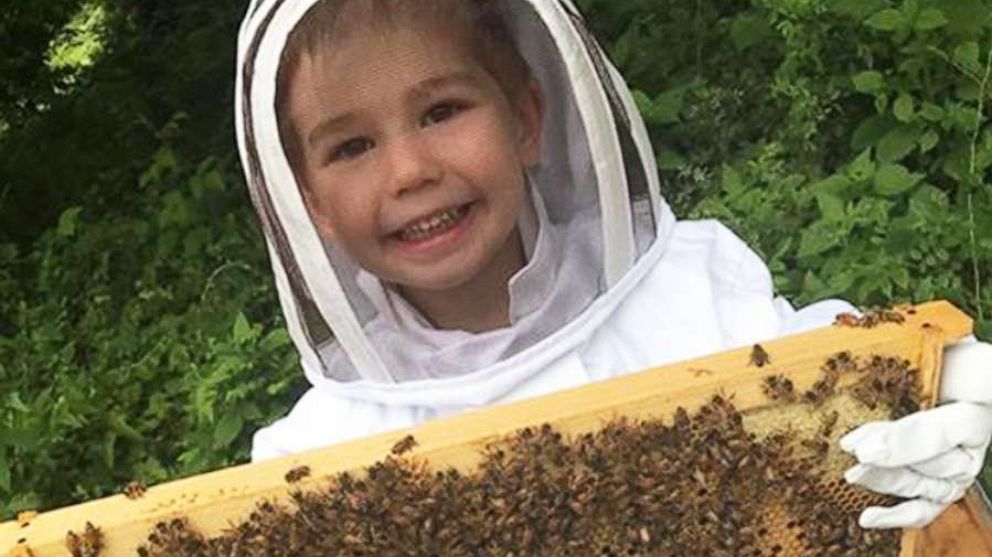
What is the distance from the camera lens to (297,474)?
1.97 m

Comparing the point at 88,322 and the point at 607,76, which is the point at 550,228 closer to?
the point at 607,76

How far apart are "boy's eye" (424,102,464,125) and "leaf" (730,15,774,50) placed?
8.26ft

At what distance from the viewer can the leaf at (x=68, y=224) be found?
550 centimetres

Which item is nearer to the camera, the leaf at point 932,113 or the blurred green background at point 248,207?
the blurred green background at point 248,207

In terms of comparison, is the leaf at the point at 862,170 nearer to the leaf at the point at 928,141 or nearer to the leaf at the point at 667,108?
the leaf at the point at 928,141

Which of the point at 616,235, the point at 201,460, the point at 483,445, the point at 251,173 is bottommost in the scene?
the point at 201,460

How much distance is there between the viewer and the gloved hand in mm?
1960

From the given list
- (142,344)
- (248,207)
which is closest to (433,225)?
(142,344)

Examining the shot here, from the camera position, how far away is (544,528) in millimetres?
2012

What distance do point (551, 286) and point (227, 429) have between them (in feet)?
5.40

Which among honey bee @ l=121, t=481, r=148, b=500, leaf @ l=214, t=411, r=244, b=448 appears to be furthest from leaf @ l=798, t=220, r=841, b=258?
honey bee @ l=121, t=481, r=148, b=500

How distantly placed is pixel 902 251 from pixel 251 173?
1703 mm

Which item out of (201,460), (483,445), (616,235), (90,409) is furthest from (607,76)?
(90,409)

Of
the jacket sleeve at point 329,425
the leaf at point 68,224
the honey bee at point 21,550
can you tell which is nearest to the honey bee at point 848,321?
the jacket sleeve at point 329,425
